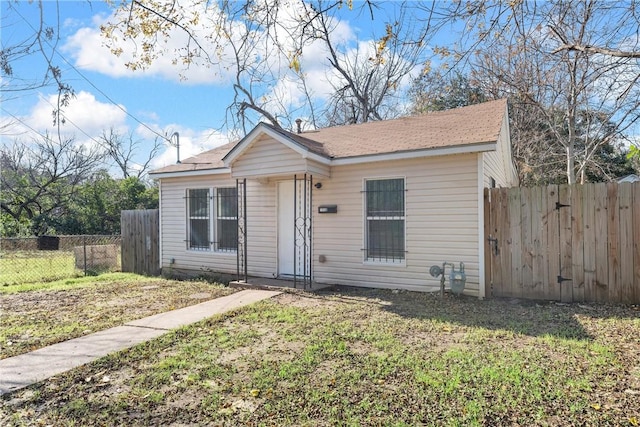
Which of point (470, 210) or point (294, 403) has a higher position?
point (470, 210)

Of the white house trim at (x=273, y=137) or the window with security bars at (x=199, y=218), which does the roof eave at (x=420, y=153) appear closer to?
the white house trim at (x=273, y=137)

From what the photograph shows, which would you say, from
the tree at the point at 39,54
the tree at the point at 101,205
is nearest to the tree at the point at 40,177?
the tree at the point at 101,205

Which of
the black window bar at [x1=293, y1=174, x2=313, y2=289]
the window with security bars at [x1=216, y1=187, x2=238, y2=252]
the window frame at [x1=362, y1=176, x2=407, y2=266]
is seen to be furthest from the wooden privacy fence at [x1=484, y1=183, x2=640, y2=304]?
the window with security bars at [x1=216, y1=187, x2=238, y2=252]

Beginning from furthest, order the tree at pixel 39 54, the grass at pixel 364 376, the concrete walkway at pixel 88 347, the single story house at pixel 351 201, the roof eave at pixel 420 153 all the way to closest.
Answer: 1. the single story house at pixel 351 201
2. the roof eave at pixel 420 153
3. the concrete walkway at pixel 88 347
4. the tree at pixel 39 54
5. the grass at pixel 364 376

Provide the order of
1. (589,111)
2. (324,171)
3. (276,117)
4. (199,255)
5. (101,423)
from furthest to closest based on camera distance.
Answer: (276,117)
(589,111)
(199,255)
(324,171)
(101,423)

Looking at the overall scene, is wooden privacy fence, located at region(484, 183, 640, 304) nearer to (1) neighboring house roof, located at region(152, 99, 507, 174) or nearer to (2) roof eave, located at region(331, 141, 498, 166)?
(2) roof eave, located at region(331, 141, 498, 166)

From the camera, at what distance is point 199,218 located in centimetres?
1034

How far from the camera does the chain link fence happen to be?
393 inches

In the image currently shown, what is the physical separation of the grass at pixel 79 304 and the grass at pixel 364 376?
1.42 m

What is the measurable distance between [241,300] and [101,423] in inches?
161

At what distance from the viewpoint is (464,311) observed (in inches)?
236

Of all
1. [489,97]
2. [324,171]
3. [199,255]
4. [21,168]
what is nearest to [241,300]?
[324,171]

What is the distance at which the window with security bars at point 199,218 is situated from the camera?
33.4 ft

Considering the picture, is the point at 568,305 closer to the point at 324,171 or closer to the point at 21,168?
the point at 324,171
